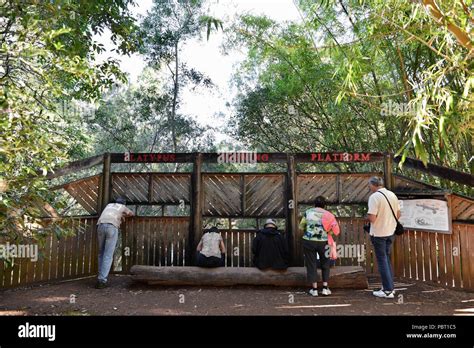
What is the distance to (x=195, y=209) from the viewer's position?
644 cm

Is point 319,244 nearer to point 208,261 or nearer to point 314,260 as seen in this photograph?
point 314,260

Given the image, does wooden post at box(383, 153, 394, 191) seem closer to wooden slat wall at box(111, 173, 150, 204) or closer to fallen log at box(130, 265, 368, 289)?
fallen log at box(130, 265, 368, 289)

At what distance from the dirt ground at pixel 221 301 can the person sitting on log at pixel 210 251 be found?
0.40 m

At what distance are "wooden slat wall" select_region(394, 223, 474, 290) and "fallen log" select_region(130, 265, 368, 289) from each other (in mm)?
1094

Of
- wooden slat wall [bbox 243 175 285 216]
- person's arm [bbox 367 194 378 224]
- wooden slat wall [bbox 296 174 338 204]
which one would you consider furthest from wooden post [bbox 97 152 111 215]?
person's arm [bbox 367 194 378 224]

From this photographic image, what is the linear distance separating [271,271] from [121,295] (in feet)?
7.51

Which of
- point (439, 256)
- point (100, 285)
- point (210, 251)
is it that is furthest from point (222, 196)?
point (439, 256)

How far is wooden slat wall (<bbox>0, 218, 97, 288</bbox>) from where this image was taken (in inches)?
214

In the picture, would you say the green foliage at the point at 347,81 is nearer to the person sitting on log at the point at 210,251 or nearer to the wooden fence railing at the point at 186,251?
the wooden fence railing at the point at 186,251

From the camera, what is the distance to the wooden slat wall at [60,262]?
17.9 ft

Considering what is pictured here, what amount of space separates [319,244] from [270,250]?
2.64ft

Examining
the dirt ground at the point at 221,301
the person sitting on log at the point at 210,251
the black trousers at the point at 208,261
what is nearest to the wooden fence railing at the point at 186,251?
the dirt ground at the point at 221,301

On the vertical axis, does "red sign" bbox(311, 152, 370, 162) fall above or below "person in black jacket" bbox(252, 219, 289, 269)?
above

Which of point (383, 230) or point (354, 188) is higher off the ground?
point (354, 188)
